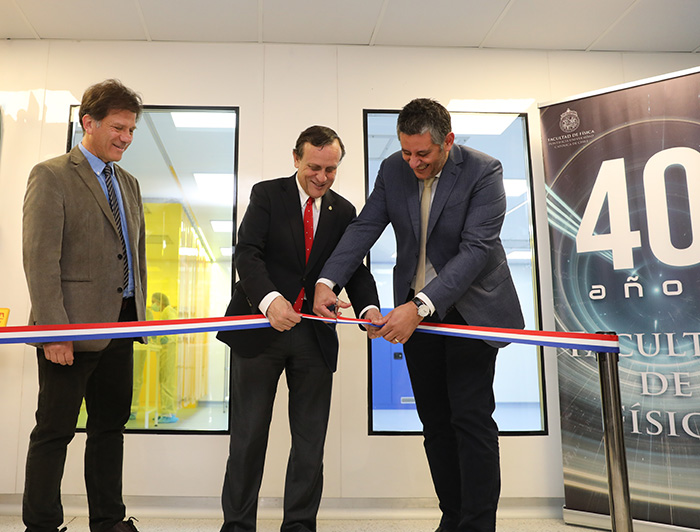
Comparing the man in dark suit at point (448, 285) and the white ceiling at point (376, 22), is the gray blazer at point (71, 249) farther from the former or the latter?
the white ceiling at point (376, 22)

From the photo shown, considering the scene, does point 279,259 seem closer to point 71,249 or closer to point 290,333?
point 290,333

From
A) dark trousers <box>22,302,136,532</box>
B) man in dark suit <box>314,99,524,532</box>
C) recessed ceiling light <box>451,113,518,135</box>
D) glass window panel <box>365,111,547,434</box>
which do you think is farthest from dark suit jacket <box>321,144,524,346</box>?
recessed ceiling light <box>451,113,518,135</box>

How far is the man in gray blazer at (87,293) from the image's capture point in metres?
2.09

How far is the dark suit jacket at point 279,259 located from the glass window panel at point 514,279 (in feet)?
3.51

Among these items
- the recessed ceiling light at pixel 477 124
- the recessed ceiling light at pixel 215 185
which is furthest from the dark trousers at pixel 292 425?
the recessed ceiling light at pixel 477 124

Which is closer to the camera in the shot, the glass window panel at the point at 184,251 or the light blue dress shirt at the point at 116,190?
the light blue dress shirt at the point at 116,190

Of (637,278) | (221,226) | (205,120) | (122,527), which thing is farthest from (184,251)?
(637,278)

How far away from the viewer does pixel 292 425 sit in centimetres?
234

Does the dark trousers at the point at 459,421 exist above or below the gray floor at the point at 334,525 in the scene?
above

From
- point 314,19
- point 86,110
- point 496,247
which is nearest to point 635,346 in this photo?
point 496,247

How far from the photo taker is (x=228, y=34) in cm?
354

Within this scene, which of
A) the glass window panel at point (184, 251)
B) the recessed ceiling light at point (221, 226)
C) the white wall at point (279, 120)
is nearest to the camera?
the white wall at point (279, 120)

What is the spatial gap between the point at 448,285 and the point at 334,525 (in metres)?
1.72

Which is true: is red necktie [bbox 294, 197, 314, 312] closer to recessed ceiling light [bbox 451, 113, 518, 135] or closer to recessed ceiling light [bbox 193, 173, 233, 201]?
recessed ceiling light [bbox 193, 173, 233, 201]
